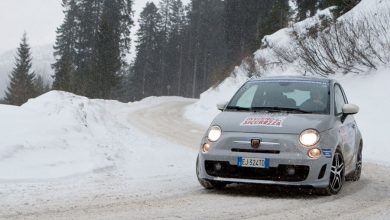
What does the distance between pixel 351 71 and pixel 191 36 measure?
65.6 metres

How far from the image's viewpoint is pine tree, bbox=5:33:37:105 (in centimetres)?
6325

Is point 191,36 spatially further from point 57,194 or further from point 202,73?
point 57,194

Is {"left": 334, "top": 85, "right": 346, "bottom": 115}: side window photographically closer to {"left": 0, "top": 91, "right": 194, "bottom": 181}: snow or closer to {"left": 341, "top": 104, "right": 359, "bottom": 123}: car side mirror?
{"left": 341, "top": 104, "right": 359, "bottom": 123}: car side mirror

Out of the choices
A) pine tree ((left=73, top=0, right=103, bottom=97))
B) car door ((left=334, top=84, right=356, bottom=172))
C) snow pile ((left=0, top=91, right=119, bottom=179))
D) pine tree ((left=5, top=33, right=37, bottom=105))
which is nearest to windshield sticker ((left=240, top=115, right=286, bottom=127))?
car door ((left=334, top=84, right=356, bottom=172))

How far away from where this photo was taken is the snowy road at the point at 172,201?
238 inches

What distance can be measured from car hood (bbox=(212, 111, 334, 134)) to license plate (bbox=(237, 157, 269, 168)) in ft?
1.19

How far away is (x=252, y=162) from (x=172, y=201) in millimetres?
1090

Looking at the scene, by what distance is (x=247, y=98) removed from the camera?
853 cm

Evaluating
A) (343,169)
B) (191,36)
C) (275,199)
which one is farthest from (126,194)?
(191,36)

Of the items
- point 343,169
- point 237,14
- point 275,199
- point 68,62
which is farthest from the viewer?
point 237,14

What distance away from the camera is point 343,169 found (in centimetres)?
781

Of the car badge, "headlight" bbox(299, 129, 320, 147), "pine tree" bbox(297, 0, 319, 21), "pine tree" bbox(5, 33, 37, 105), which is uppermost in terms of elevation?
"pine tree" bbox(297, 0, 319, 21)

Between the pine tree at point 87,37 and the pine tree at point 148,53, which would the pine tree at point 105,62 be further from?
the pine tree at point 148,53

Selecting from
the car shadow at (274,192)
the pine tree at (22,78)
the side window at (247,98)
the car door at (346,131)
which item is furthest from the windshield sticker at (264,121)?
the pine tree at (22,78)
